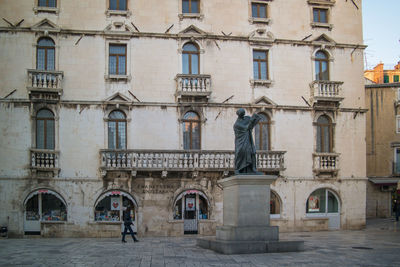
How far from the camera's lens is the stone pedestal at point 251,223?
56.9ft

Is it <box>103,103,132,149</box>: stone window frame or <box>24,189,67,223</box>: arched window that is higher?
<box>103,103,132,149</box>: stone window frame

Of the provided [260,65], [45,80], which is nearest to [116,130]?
[45,80]

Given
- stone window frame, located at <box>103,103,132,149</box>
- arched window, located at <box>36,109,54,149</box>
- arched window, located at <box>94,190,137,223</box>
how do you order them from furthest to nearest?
stone window frame, located at <box>103,103,132,149</box>
arched window, located at <box>94,190,137,223</box>
arched window, located at <box>36,109,54,149</box>

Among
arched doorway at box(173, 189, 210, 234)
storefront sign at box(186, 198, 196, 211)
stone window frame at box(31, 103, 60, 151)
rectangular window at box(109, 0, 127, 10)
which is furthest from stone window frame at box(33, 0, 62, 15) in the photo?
storefront sign at box(186, 198, 196, 211)

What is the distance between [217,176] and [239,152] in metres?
10.3

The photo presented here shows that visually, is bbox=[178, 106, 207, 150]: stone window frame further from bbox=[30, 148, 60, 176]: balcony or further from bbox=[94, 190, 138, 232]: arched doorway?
bbox=[30, 148, 60, 176]: balcony

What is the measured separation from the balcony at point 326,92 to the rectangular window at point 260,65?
10.1 feet

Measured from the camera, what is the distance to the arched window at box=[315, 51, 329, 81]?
3156 centimetres

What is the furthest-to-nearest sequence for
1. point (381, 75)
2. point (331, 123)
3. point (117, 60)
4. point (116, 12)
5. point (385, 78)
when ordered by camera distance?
point (385, 78), point (381, 75), point (331, 123), point (117, 60), point (116, 12)

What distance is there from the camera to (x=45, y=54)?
28578mm

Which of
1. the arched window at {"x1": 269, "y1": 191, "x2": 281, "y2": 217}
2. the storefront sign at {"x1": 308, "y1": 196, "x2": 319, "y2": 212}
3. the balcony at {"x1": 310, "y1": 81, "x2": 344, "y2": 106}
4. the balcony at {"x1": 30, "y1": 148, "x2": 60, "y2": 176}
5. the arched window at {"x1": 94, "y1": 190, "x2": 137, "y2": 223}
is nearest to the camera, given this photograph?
the balcony at {"x1": 30, "y1": 148, "x2": 60, "y2": 176}

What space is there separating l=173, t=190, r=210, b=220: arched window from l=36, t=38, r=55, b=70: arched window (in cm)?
1083

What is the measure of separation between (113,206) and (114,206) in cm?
6

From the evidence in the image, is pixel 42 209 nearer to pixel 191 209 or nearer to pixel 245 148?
pixel 191 209
